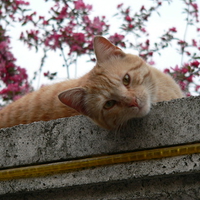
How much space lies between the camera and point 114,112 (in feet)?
6.01

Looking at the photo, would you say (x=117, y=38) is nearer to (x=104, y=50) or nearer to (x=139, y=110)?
(x=104, y=50)

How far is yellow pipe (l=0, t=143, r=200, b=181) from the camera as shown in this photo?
1.45 m

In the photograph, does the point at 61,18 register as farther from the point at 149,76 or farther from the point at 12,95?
the point at 149,76

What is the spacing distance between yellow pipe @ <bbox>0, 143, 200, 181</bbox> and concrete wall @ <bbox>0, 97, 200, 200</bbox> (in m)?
0.02

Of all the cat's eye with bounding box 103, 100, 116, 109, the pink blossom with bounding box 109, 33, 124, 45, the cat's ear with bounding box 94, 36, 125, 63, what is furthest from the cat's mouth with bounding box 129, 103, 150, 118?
the pink blossom with bounding box 109, 33, 124, 45

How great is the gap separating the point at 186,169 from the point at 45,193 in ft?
2.77

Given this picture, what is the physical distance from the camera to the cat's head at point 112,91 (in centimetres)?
177

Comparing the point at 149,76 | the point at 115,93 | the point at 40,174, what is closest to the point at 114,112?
the point at 115,93

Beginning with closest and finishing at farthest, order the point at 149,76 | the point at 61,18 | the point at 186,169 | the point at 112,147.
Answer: the point at 186,169 → the point at 112,147 → the point at 149,76 → the point at 61,18

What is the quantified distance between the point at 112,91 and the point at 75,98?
0.25 meters

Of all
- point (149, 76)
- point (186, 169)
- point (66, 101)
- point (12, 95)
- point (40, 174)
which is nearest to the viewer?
point (186, 169)

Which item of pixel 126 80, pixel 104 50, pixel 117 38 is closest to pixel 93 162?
pixel 126 80

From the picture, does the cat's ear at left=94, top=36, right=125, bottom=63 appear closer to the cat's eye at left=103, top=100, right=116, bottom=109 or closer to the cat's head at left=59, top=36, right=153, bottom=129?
the cat's head at left=59, top=36, right=153, bottom=129

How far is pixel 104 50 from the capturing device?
213cm
